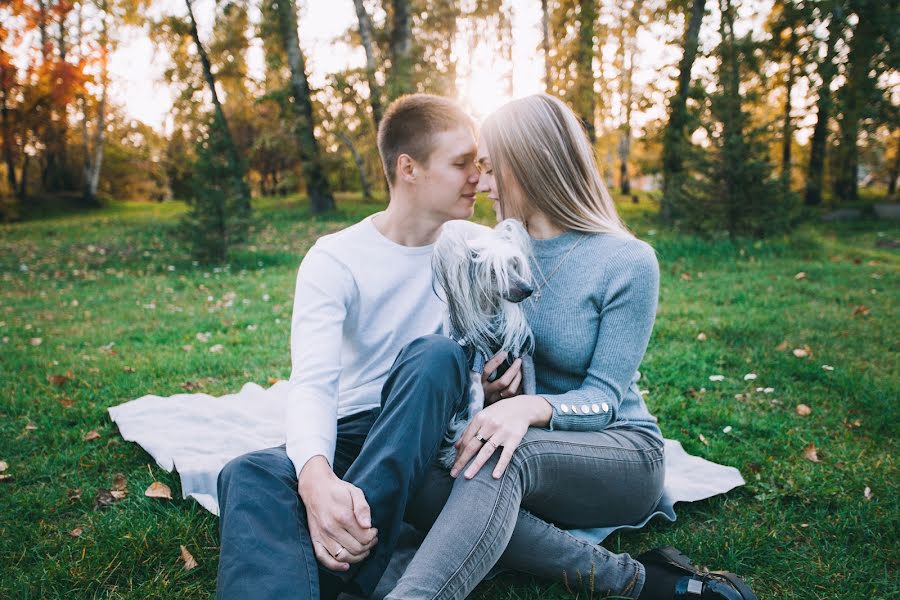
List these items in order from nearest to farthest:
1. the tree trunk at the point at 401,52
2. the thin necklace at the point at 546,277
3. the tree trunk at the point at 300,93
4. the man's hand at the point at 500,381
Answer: the man's hand at the point at 500,381 < the thin necklace at the point at 546,277 < the tree trunk at the point at 401,52 < the tree trunk at the point at 300,93

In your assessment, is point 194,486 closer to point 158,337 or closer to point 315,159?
point 158,337

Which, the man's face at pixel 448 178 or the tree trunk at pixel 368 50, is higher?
the tree trunk at pixel 368 50

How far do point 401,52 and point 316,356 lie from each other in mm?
12368

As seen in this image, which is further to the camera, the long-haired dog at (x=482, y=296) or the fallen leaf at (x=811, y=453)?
the fallen leaf at (x=811, y=453)

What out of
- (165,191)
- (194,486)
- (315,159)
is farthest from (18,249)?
(165,191)

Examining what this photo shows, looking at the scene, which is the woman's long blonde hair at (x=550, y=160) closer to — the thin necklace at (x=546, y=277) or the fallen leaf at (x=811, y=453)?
the thin necklace at (x=546, y=277)

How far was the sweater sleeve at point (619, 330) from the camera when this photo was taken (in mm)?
2193

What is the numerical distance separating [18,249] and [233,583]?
14.4m

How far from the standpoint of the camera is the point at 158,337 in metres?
5.83

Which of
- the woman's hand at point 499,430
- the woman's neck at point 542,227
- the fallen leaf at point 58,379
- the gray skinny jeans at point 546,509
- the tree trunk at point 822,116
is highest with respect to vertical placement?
the tree trunk at point 822,116

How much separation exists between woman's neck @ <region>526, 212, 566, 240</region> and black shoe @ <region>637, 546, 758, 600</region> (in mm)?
1279

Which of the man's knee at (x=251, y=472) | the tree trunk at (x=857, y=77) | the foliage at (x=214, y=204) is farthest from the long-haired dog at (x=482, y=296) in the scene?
the tree trunk at (x=857, y=77)

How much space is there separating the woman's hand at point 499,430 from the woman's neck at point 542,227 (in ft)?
2.36

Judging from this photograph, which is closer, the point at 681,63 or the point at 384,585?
the point at 384,585
